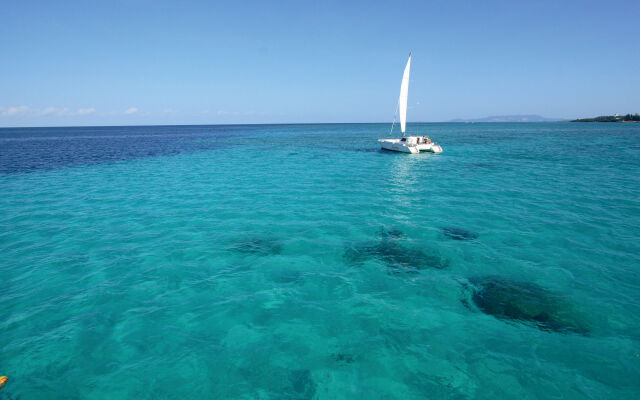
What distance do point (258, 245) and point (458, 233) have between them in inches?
332

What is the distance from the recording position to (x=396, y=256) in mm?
10766

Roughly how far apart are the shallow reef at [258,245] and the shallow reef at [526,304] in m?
6.78

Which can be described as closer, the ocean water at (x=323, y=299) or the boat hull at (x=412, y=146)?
the ocean water at (x=323, y=299)

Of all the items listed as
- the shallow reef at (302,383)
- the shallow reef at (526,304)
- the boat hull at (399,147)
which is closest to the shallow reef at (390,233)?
the shallow reef at (526,304)

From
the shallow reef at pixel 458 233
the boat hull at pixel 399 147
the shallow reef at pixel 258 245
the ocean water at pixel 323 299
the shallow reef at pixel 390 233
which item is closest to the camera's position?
the ocean water at pixel 323 299

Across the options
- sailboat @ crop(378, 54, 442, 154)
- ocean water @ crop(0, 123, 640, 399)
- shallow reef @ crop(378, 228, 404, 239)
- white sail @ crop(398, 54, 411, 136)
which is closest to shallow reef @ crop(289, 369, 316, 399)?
ocean water @ crop(0, 123, 640, 399)

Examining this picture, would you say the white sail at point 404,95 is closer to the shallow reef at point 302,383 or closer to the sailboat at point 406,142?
the sailboat at point 406,142

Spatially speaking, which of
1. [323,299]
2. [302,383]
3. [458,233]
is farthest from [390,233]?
[302,383]

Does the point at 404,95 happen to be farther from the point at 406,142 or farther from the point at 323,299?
the point at 323,299

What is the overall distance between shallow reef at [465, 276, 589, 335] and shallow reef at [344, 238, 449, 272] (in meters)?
1.52

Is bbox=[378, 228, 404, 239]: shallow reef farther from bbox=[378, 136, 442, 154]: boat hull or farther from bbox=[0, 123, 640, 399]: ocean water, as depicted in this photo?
bbox=[378, 136, 442, 154]: boat hull

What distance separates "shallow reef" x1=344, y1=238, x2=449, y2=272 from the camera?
1016 centimetres

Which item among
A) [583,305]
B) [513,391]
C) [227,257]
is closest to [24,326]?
[227,257]

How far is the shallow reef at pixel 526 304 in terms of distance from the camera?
23.9 feet
